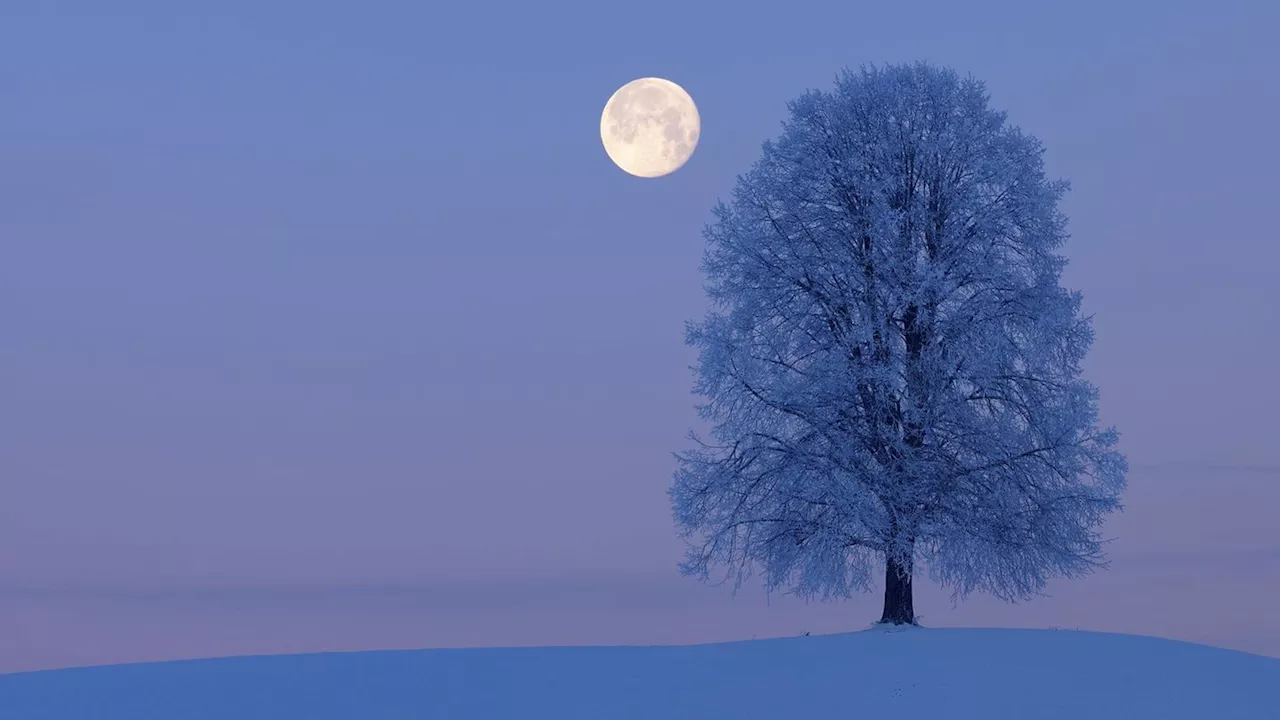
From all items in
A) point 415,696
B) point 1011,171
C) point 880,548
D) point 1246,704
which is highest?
point 1011,171

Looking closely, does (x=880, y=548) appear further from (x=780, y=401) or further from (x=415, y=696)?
(x=415, y=696)

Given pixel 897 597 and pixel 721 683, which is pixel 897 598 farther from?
pixel 721 683

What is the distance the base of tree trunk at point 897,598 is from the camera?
83.8 ft

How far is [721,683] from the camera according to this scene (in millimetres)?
20156

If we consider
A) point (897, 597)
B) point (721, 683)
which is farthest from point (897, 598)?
point (721, 683)

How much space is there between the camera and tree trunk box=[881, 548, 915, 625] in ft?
83.8

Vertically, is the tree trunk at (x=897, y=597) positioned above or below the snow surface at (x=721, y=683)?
above

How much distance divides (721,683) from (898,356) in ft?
28.7

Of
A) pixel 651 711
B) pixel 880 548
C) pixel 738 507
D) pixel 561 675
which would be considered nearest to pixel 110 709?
pixel 561 675

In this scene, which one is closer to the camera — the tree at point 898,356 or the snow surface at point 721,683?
the snow surface at point 721,683

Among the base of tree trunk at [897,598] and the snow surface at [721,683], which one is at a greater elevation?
the base of tree trunk at [897,598]

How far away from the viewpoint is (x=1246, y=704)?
19.3 metres

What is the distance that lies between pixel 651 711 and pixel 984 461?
1048 centimetres

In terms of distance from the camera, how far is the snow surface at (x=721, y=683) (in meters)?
18.7
